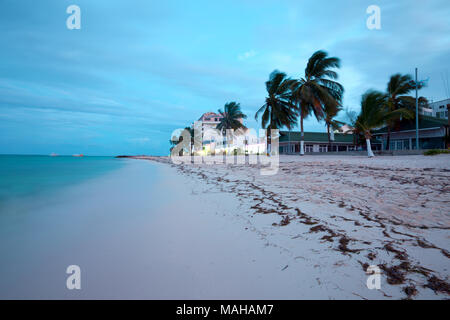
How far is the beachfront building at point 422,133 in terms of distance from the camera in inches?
739

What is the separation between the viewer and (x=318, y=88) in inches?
713

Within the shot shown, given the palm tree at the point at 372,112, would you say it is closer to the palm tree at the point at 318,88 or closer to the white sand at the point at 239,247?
the palm tree at the point at 318,88

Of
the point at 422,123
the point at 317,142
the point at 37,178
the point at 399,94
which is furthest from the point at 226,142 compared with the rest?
the point at 37,178

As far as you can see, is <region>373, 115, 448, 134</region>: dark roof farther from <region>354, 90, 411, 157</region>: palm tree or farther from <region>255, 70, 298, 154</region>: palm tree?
<region>255, 70, 298, 154</region>: palm tree

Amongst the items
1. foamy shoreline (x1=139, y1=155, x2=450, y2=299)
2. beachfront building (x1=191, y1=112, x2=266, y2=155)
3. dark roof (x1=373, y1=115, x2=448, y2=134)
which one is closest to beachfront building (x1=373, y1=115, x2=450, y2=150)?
dark roof (x1=373, y1=115, x2=448, y2=134)

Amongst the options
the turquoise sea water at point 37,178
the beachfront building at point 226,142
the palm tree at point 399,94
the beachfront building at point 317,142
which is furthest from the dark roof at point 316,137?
the turquoise sea water at point 37,178

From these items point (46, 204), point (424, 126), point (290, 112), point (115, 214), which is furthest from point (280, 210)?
point (424, 126)

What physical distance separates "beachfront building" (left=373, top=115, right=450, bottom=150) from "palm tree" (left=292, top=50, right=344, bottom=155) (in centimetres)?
859

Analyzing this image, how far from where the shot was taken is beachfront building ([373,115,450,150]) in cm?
1877

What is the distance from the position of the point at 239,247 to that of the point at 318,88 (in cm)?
1907

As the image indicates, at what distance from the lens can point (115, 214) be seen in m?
4.18

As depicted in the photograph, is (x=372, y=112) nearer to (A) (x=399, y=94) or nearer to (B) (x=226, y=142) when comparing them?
(A) (x=399, y=94)
